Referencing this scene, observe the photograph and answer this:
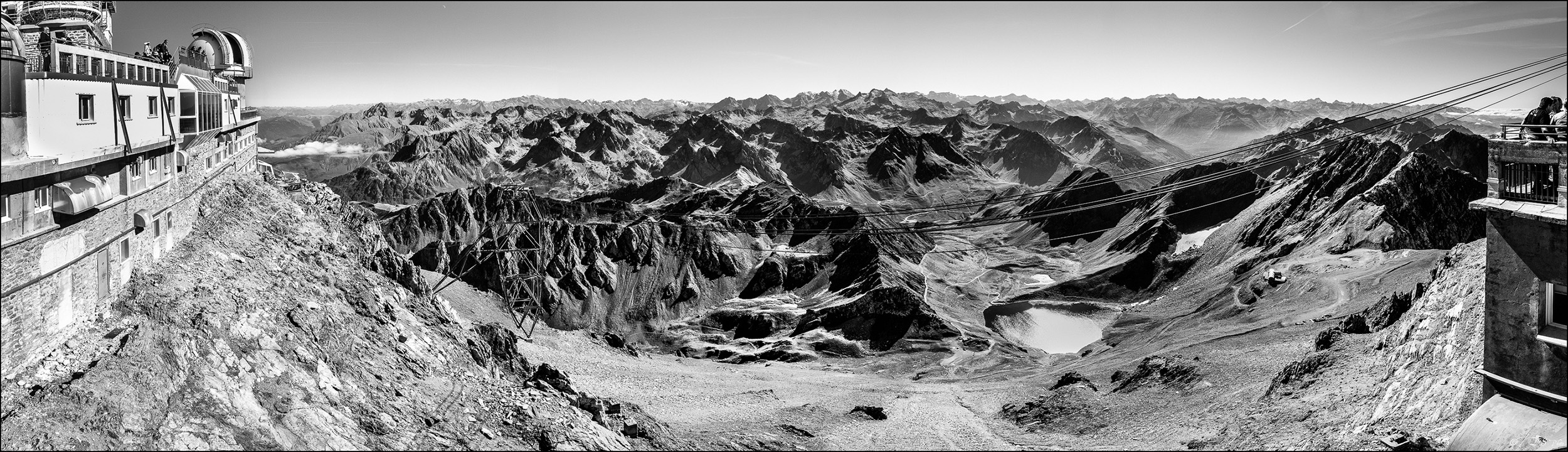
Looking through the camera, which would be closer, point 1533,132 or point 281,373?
point 281,373

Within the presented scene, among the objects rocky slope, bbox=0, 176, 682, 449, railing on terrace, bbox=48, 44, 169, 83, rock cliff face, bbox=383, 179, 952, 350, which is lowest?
rock cliff face, bbox=383, 179, 952, 350

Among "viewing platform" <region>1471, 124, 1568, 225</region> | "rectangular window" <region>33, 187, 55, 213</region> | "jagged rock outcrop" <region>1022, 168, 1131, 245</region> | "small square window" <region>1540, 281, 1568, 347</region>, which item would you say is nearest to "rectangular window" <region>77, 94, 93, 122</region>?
"rectangular window" <region>33, 187, 55, 213</region>

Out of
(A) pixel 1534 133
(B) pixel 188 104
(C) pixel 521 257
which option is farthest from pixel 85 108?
(C) pixel 521 257

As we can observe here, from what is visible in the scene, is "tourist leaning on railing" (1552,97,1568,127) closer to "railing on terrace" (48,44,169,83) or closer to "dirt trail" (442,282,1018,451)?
"dirt trail" (442,282,1018,451)

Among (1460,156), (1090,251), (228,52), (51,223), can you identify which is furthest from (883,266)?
(1460,156)

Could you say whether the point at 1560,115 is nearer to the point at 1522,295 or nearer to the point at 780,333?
the point at 1522,295
